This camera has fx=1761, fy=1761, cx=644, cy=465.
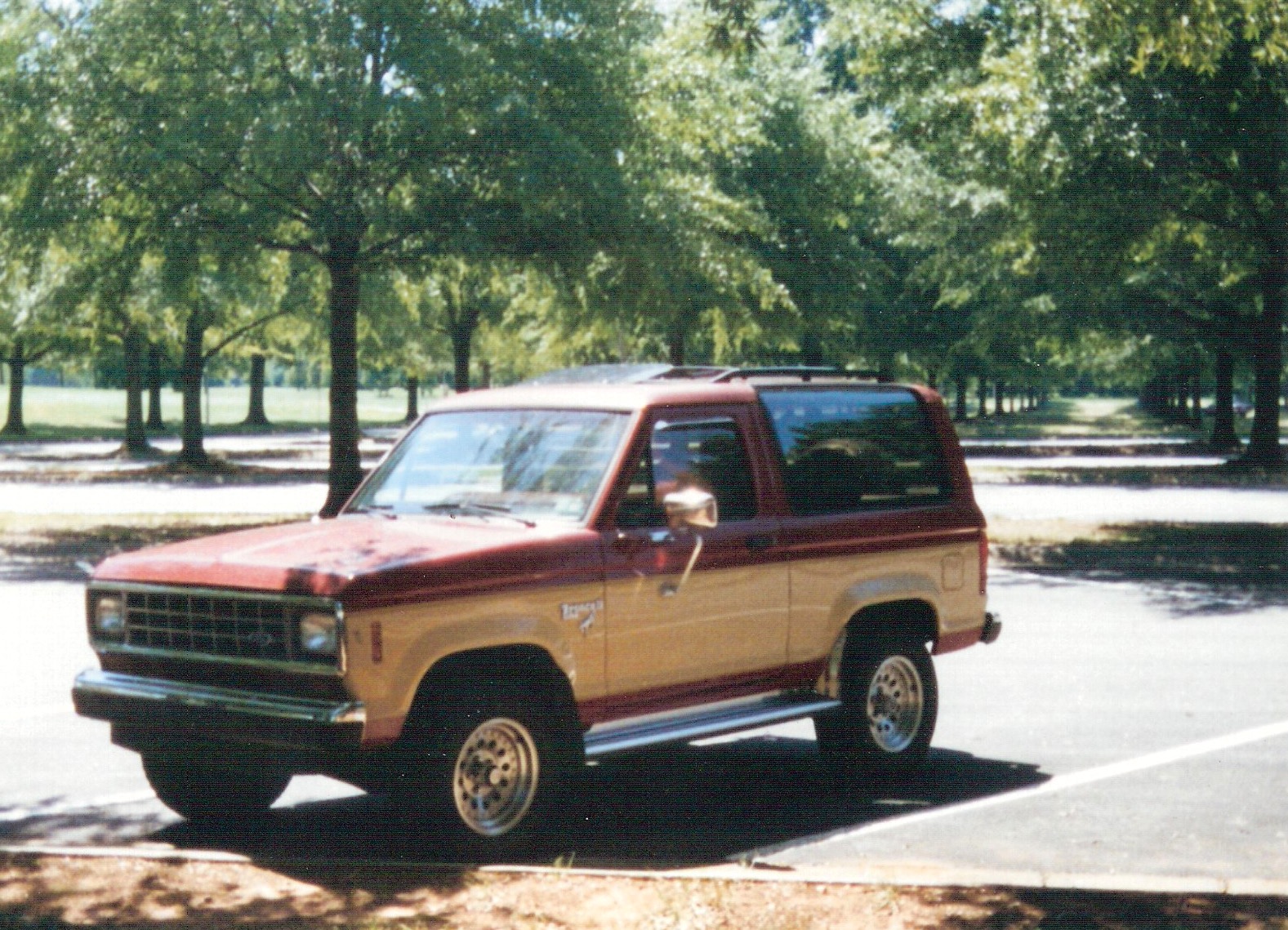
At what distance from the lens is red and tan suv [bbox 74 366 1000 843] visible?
6.41 meters

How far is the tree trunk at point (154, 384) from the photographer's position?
5345 centimetres

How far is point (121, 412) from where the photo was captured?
90.8m

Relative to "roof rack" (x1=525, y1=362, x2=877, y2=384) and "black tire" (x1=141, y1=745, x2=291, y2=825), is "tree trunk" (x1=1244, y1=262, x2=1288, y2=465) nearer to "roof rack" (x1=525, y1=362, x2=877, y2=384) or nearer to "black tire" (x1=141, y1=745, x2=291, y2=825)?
"roof rack" (x1=525, y1=362, x2=877, y2=384)

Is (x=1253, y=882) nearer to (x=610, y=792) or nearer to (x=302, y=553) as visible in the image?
(x=610, y=792)

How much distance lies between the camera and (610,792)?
320 inches

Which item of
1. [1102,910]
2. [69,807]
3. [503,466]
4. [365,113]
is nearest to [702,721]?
[503,466]

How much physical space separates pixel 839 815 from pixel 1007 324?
38631 millimetres

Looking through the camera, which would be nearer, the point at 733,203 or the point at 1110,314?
the point at 733,203

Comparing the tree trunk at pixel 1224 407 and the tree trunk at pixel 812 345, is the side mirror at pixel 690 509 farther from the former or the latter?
the tree trunk at pixel 1224 407

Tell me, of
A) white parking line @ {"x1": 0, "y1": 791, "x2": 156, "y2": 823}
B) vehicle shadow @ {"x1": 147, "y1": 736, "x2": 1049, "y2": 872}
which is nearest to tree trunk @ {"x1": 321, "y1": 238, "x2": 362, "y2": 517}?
vehicle shadow @ {"x1": 147, "y1": 736, "x2": 1049, "y2": 872}

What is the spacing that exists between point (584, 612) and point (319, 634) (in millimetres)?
1132

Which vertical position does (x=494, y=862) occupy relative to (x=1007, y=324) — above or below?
below

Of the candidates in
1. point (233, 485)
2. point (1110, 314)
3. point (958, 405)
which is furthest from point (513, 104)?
point (958, 405)

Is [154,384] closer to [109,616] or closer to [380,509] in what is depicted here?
[380,509]
